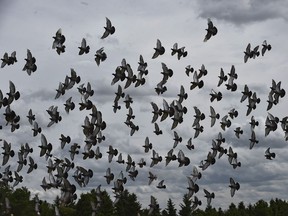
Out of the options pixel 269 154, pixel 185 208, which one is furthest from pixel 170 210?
pixel 269 154

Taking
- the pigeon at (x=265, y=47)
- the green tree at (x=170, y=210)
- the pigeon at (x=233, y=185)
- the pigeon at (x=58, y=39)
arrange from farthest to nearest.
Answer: the green tree at (x=170, y=210) → the pigeon at (x=233, y=185) → the pigeon at (x=265, y=47) → the pigeon at (x=58, y=39)

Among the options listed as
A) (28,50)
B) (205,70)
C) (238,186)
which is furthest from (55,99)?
(238,186)

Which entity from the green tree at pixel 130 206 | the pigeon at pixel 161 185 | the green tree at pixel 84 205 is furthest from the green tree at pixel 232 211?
the pigeon at pixel 161 185

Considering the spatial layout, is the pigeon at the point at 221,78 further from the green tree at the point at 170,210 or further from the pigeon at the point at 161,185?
the green tree at the point at 170,210

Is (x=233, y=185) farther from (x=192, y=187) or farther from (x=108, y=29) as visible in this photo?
(x=108, y=29)

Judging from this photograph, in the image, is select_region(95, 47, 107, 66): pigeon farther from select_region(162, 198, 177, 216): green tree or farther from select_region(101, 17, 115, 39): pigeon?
select_region(162, 198, 177, 216): green tree

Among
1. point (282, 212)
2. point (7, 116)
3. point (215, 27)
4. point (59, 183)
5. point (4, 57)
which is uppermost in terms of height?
point (282, 212)

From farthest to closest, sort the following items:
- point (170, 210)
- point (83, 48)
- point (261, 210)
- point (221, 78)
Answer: point (261, 210)
point (170, 210)
point (221, 78)
point (83, 48)

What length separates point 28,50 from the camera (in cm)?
4894

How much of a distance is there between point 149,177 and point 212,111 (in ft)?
26.0

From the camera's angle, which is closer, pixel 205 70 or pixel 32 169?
pixel 205 70

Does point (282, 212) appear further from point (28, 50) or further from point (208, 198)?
point (28, 50)

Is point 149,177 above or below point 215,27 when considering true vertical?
below

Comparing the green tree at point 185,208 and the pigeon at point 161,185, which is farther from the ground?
the green tree at point 185,208
